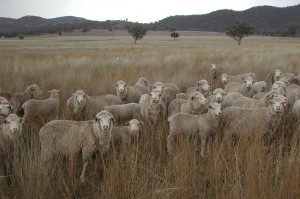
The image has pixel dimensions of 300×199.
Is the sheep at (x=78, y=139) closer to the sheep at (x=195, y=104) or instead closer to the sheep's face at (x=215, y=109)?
the sheep's face at (x=215, y=109)

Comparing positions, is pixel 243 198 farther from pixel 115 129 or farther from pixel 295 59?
pixel 295 59

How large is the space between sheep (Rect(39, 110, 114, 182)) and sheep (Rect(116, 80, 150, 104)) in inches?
141

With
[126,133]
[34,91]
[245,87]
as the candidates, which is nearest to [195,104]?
[126,133]

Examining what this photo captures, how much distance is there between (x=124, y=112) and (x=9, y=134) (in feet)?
9.48

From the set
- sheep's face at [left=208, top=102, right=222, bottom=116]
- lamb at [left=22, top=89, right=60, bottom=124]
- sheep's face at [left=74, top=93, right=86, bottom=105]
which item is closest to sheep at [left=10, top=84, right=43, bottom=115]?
lamb at [left=22, top=89, right=60, bottom=124]

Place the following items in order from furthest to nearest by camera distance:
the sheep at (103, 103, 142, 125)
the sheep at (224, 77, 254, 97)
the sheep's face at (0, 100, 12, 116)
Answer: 1. the sheep at (224, 77, 254, 97)
2. the sheep at (103, 103, 142, 125)
3. the sheep's face at (0, 100, 12, 116)

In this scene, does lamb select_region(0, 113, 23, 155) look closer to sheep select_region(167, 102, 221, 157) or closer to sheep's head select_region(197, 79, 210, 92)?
sheep select_region(167, 102, 221, 157)

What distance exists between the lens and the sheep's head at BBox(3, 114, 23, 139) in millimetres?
5043

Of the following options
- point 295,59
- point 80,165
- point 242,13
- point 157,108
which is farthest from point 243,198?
point 242,13

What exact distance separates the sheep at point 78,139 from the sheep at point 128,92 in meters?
3.58

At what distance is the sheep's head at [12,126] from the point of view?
5043mm

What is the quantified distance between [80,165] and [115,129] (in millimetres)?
1199

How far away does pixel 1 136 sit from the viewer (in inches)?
213

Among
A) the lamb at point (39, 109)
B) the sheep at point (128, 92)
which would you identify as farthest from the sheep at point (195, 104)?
the lamb at point (39, 109)
